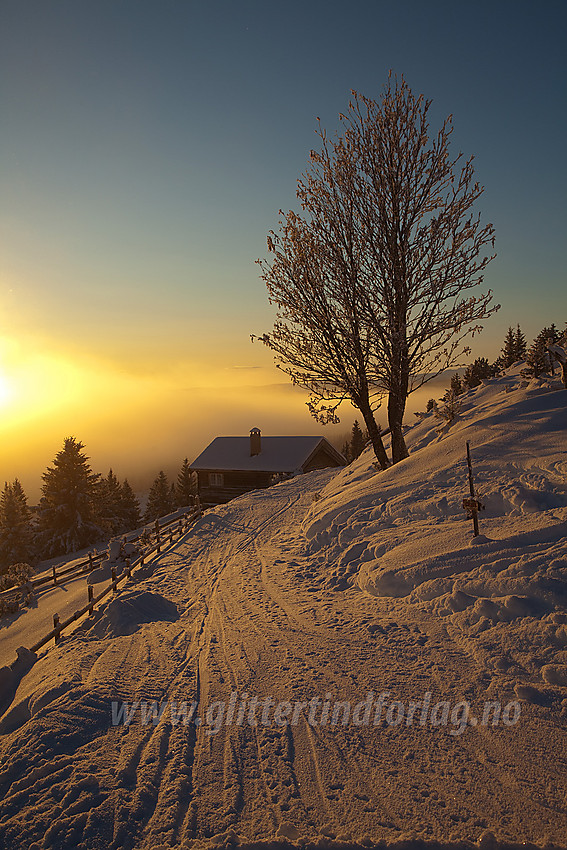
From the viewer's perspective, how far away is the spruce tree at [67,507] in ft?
118

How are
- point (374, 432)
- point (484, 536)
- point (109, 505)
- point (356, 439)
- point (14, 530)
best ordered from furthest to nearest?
1. point (356, 439)
2. point (109, 505)
3. point (14, 530)
4. point (374, 432)
5. point (484, 536)

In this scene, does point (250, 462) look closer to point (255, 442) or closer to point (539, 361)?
point (255, 442)

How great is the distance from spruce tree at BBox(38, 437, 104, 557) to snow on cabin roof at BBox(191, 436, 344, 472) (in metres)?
10.3

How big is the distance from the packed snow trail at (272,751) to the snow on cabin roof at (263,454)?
26613 millimetres

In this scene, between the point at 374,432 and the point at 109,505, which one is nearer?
the point at 374,432

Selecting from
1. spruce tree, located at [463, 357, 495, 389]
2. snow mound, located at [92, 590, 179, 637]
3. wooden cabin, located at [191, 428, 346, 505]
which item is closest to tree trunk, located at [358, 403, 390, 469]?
snow mound, located at [92, 590, 179, 637]

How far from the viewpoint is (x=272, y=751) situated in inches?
156

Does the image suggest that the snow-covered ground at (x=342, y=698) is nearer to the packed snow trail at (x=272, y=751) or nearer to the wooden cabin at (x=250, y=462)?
the packed snow trail at (x=272, y=751)

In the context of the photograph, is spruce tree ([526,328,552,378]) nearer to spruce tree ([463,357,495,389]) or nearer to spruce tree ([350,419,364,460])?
spruce tree ([463,357,495,389])

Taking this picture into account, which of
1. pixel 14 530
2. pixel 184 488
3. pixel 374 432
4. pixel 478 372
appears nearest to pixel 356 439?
pixel 184 488

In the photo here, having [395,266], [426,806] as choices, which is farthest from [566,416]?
[426,806]

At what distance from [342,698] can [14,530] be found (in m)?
38.4

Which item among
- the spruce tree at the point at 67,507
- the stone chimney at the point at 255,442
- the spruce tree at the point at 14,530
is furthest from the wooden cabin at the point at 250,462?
the spruce tree at the point at 14,530

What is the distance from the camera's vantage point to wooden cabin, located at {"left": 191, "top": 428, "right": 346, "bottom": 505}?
34.1m
